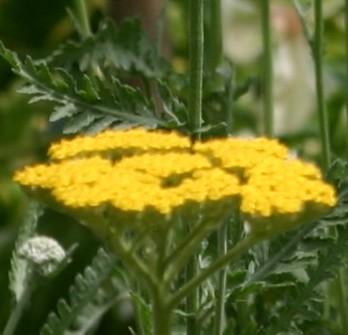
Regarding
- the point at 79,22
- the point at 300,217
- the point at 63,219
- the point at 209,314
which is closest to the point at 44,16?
the point at 63,219

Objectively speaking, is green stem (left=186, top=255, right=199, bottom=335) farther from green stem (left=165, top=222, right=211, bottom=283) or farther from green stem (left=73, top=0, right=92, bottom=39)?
green stem (left=73, top=0, right=92, bottom=39)

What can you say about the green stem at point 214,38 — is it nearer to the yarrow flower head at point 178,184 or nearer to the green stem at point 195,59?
the green stem at point 195,59

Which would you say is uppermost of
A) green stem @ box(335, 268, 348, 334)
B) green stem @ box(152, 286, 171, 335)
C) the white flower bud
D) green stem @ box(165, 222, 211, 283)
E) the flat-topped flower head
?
the flat-topped flower head

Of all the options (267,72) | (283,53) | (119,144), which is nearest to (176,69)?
(283,53)

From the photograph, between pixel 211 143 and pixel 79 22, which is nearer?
pixel 211 143

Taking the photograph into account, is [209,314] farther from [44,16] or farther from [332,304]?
[44,16]

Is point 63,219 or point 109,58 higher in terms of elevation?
point 109,58

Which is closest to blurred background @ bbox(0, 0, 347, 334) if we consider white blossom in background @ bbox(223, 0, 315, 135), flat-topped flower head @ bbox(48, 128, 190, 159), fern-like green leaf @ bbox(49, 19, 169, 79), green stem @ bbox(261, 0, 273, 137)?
white blossom in background @ bbox(223, 0, 315, 135)

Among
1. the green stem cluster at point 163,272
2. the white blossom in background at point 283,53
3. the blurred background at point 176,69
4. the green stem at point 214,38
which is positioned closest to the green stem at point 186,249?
the green stem cluster at point 163,272
